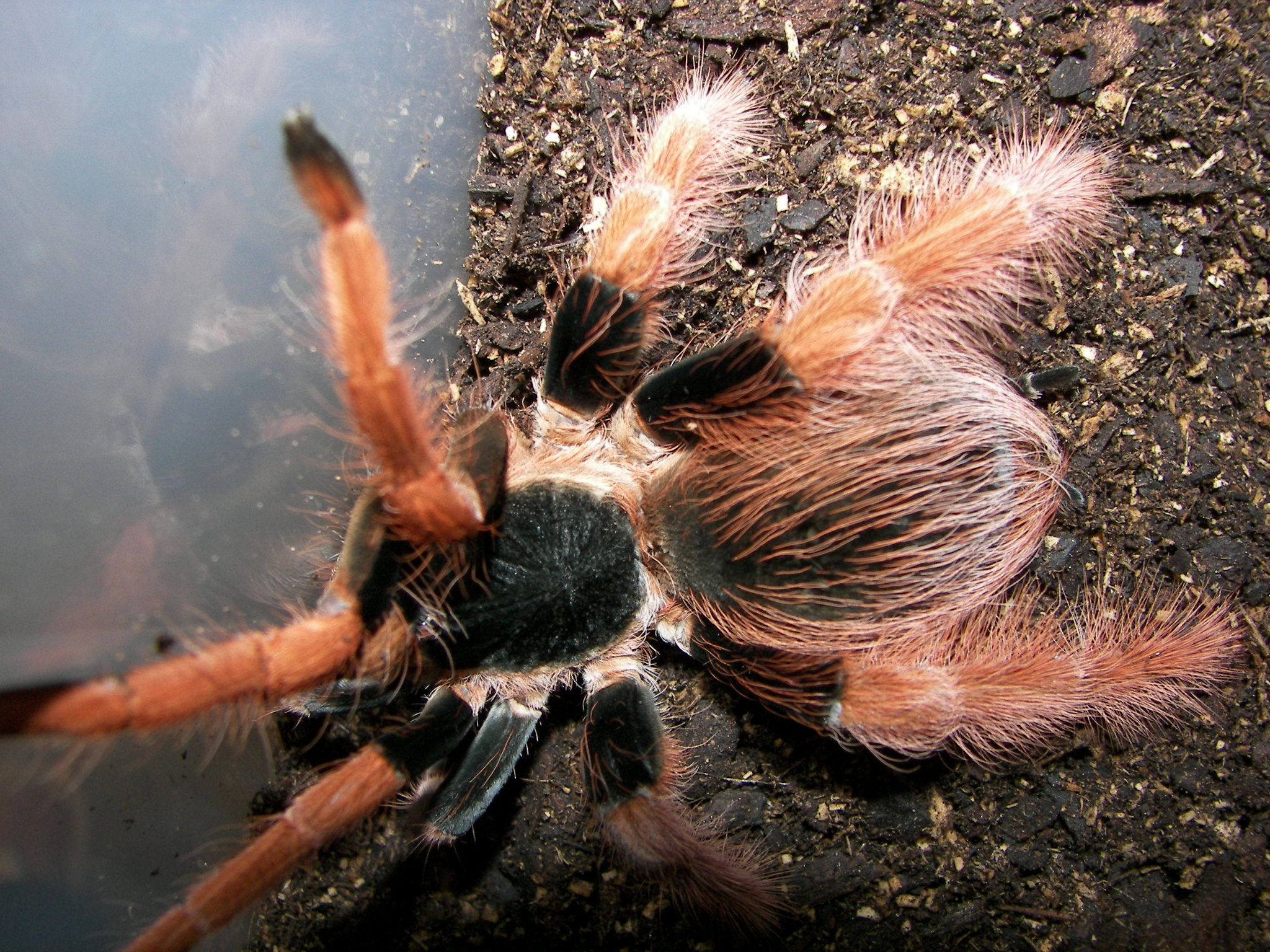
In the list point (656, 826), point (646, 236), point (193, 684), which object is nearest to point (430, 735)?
point (656, 826)

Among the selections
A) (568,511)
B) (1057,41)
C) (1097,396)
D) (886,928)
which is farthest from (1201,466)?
(568,511)

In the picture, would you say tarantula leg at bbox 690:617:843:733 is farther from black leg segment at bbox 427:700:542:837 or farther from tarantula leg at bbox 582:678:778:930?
black leg segment at bbox 427:700:542:837

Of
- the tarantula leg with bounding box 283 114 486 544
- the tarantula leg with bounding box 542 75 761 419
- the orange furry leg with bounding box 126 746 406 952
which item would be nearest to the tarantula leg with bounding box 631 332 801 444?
the tarantula leg with bounding box 542 75 761 419

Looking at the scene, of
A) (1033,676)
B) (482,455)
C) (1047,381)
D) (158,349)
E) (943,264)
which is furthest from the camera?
(1047,381)

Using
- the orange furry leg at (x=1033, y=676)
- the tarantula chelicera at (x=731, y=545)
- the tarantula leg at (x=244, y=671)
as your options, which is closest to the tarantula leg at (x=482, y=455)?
the tarantula chelicera at (x=731, y=545)

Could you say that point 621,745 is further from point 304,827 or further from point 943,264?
point 943,264

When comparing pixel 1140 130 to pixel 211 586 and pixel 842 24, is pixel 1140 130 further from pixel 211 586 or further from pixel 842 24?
pixel 211 586

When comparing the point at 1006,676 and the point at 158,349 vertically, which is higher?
the point at 158,349

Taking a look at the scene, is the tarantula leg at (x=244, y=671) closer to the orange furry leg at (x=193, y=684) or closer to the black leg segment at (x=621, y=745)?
the orange furry leg at (x=193, y=684)
